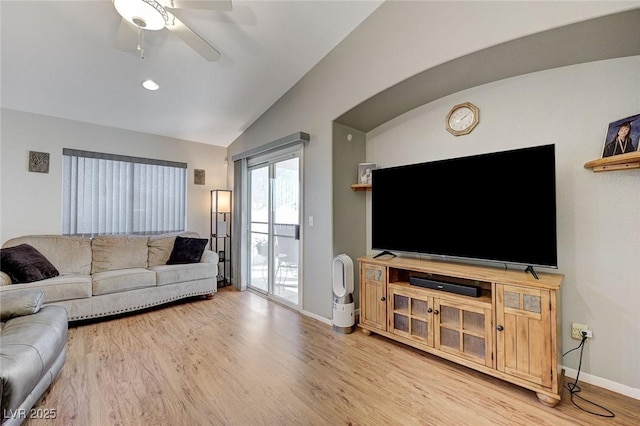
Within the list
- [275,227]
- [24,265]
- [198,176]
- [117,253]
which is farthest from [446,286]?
[198,176]

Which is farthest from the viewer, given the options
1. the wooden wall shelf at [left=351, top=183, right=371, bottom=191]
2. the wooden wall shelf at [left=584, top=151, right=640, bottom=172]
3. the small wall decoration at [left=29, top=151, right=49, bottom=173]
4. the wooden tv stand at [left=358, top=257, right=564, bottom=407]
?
the small wall decoration at [left=29, top=151, right=49, bottom=173]

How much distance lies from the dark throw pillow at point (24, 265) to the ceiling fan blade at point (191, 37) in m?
2.92

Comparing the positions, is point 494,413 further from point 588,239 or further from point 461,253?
point 588,239

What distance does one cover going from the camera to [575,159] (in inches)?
80.3

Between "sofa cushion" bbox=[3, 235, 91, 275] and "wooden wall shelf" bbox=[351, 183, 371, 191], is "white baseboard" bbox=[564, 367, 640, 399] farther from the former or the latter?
"sofa cushion" bbox=[3, 235, 91, 275]

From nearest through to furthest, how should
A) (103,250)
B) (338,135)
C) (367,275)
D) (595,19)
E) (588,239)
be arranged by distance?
(595,19) → (588,239) → (367,275) → (338,135) → (103,250)

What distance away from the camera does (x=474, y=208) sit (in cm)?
228

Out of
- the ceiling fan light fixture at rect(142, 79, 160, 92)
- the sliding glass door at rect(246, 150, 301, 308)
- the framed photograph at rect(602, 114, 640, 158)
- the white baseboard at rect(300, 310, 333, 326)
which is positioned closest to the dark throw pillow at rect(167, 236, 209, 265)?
the sliding glass door at rect(246, 150, 301, 308)

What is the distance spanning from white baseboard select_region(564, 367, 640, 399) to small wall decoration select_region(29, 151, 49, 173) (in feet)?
19.6

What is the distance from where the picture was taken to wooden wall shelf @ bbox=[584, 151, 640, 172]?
1635 millimetres

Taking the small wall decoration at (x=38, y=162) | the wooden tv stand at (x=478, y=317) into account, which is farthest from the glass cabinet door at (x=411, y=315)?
the small wall decoration at (x=38, y=162)

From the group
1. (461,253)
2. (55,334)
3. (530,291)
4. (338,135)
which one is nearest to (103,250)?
(55,334)

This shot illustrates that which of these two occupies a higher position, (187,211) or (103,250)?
(187,211)

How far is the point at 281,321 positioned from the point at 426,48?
311 centimetres
